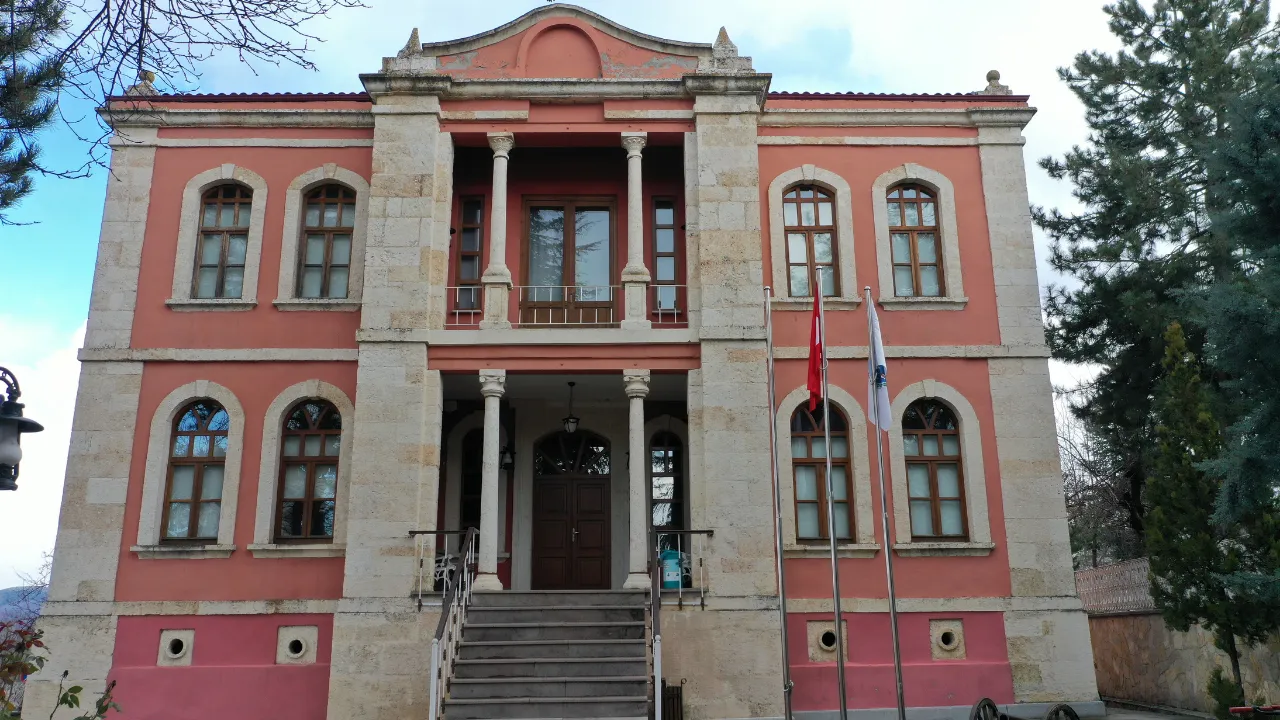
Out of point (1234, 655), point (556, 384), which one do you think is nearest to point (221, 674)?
point (556, 384)

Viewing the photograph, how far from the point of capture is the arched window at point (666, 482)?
15.3 m

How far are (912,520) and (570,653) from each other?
4952 millimetres

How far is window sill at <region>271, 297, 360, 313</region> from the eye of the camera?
1412cm

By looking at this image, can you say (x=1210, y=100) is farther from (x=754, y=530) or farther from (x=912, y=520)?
(x=754, y=530)

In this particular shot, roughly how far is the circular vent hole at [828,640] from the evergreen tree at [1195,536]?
415 centimetres

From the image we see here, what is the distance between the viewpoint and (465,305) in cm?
1491

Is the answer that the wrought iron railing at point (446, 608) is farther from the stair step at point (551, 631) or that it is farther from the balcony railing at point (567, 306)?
the balcony railing at point (567, 306)

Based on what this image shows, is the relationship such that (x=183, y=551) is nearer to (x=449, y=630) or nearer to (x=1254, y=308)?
(x=449, y=630)

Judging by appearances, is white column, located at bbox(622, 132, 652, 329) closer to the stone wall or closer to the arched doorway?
the arched doorway

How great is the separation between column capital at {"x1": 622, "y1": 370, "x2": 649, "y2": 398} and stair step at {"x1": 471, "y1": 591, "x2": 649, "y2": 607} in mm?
2576

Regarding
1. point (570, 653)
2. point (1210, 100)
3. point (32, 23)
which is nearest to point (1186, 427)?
point (1210, 100)

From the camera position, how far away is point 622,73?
48.2ft

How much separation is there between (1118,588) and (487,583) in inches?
393

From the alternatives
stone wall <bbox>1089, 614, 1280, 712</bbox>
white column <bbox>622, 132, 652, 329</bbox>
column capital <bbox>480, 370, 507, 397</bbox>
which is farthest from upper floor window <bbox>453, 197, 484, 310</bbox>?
stone wall <bbox>1089, 614, 1280, 712</bbox>
